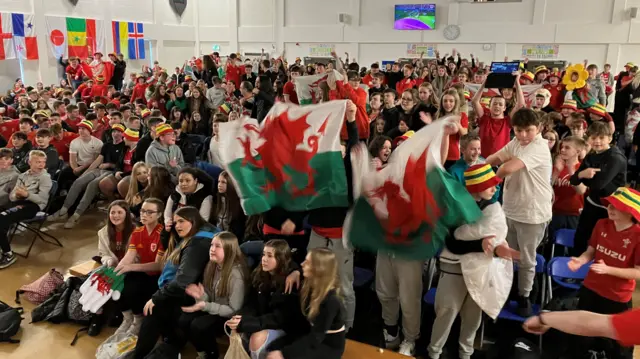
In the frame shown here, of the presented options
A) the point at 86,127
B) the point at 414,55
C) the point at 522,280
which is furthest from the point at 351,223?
the point at 414,55

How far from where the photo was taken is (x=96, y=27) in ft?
56.8

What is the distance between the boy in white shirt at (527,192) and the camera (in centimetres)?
395

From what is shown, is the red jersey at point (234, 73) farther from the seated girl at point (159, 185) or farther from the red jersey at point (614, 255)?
the red jersey at point (614, 255)

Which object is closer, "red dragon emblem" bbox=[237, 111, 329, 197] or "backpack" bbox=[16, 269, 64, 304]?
"red dragon emblem" bbox=[237, 111, 329, 197]

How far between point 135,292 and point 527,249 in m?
3.44

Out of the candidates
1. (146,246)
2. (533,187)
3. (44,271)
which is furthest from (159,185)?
(533,187)

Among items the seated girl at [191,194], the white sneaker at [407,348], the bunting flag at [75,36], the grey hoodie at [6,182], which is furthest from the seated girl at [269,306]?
the bunting flag at [75,36]

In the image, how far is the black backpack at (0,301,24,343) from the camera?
4.42 meters

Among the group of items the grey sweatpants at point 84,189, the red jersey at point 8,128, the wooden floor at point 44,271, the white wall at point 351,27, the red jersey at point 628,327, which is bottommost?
the wooden floor at point 44,271

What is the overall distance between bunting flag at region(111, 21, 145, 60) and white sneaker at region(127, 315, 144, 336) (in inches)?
635

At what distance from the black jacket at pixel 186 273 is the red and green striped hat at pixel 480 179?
7.17 ft

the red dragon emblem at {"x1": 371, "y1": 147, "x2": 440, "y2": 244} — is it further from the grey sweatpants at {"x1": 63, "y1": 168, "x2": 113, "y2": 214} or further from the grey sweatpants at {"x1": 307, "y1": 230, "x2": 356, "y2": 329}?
the grey sweatpants at {"x1": 63, "y1": 168, "x2": 113, "y2": 214}

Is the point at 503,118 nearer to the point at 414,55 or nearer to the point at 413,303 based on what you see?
the point at 413,303

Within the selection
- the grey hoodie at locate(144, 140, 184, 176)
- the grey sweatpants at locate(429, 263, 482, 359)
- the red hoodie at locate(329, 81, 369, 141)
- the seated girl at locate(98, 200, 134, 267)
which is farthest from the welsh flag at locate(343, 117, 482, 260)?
the grey hoodie at locate(144, 140, 184, 176)
